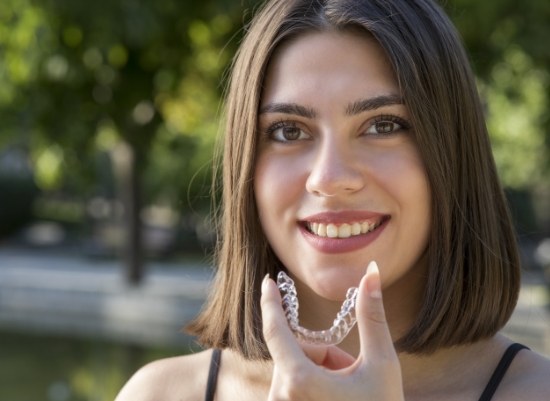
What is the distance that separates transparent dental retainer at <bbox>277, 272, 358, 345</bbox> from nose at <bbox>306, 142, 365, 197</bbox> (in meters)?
0.16

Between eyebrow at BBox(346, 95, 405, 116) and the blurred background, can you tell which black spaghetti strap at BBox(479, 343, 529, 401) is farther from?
the blurred background

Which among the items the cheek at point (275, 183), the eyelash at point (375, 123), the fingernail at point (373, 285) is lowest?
the fingernail at point (373, 285)

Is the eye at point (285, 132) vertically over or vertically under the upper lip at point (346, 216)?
over

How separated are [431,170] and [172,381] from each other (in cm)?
72

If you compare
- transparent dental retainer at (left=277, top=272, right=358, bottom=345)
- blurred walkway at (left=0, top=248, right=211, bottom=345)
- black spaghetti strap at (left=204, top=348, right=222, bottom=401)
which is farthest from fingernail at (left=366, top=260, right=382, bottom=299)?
blurred walkway at (left=0, top=248, right=211, bottom=345)

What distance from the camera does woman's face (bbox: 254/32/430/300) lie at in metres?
1.67

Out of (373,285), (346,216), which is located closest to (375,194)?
(346,216)

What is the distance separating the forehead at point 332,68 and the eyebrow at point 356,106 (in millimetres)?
11

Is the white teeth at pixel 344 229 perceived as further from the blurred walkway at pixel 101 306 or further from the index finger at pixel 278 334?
the blurred walkway at pixel 101 306

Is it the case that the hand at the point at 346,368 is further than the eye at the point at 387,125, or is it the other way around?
the eye at the point at 387,125

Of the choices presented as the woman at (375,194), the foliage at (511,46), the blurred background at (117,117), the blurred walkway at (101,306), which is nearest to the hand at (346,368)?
the woman at (375,194)

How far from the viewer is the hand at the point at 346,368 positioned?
134 centimetres

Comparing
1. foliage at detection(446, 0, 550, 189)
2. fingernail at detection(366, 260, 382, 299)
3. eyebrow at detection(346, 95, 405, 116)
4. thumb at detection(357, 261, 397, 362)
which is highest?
foliage at detection(446, 0, 550, 189)

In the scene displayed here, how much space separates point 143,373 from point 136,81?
9122mm
